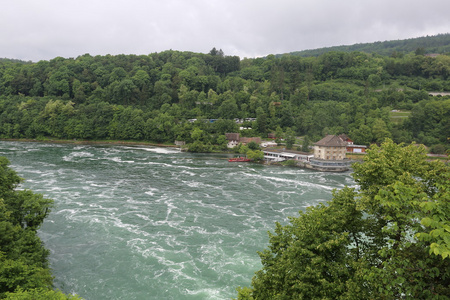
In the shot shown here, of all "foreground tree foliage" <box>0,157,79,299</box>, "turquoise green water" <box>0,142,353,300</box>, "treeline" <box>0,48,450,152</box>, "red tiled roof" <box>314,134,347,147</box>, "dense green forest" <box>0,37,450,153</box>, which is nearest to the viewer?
"foreground tree foliage" <box>0,157,79,299</box>

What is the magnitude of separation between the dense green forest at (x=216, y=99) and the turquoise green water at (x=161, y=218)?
18.0m

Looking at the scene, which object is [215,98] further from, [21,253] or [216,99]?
[21,253]

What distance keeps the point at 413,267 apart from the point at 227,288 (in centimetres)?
1035

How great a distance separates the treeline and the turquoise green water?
59.2 ft

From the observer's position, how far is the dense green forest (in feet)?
179

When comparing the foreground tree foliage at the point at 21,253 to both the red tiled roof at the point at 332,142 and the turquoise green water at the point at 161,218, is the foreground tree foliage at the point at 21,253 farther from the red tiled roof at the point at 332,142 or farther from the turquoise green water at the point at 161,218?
the red tiled roof at the point at 332,142

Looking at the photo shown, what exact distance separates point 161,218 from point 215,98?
4755cm

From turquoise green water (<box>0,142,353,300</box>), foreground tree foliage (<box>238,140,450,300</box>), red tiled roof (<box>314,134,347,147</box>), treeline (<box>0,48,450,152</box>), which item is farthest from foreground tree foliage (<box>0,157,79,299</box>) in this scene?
treeline (<box>0,48,450,152</box>)

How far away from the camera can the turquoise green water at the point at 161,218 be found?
14741mm

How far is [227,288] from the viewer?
14.1 meters

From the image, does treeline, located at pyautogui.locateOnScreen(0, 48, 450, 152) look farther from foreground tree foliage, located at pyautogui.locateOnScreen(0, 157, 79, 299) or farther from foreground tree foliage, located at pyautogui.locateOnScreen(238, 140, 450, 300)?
foreground tree foliage, located at pyautogui.locateOnScreen(238, 140, 450, 300)

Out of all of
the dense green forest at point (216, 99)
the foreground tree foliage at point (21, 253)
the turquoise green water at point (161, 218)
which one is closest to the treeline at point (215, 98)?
the dense green forest at point (216, 99)

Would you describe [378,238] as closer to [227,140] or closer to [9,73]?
[227,140]

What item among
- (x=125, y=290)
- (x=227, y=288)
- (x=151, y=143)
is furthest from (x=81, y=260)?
(x=151, y=143)
